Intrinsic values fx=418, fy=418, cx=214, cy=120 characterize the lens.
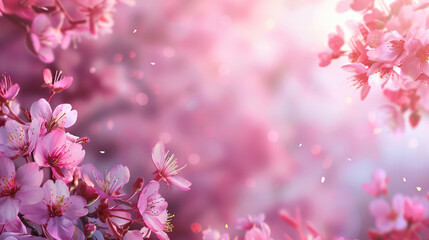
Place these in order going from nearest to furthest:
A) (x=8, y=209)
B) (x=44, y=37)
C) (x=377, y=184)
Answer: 1. (x=8, y=209)
2. (x=44, y=37)
3. (x=377, y=184)

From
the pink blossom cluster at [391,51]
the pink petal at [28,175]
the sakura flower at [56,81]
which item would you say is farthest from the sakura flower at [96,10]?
the pink blossom cluster at [391,51]

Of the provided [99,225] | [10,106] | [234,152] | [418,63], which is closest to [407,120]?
[418,63]

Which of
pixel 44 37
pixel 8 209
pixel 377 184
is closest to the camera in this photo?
pixel 8 209

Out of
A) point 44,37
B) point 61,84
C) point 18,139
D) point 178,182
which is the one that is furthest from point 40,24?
point 178,182

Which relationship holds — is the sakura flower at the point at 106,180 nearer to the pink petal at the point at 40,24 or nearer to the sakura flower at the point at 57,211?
the sakura flower at the point at 57,211

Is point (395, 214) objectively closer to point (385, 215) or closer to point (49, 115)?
point (385, 215)
